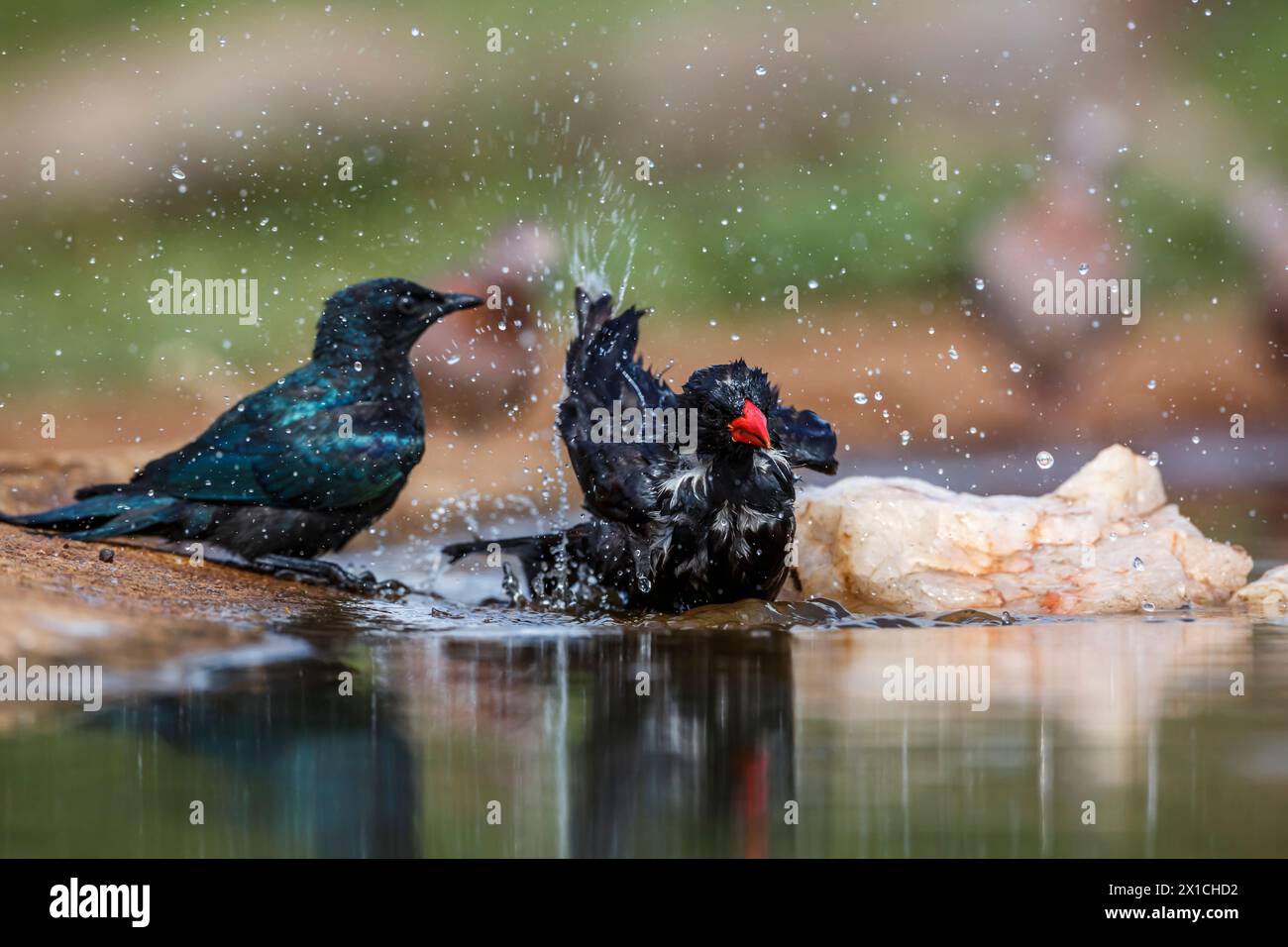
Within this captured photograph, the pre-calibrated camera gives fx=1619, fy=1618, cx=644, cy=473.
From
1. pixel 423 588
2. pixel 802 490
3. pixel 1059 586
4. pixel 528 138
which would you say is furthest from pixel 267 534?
pixel 528 138

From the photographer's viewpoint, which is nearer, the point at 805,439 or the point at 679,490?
the point at 679,490

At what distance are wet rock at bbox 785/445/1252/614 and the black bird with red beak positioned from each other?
11.7 inches

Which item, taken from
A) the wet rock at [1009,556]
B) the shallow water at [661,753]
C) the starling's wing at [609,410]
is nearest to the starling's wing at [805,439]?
the wet rock at [1009,556]

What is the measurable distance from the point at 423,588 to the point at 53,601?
5.49 feet

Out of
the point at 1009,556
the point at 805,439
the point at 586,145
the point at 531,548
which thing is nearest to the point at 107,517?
the point at 531,548

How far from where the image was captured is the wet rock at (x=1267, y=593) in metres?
5.53

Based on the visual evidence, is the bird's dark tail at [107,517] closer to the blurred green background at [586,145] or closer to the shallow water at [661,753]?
the shallow water at [661,753]

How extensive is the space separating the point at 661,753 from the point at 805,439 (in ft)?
8.57

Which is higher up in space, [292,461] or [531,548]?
[292,461]

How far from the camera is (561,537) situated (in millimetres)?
6023

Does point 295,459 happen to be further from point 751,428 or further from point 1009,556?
point 1009,556

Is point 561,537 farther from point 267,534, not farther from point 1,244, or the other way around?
point 1,244

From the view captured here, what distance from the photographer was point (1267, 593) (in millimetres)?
5566

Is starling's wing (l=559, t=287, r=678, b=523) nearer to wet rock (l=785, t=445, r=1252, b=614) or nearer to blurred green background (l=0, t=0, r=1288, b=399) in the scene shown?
wet rock (l=785, t=445, r=1252, b=614)
